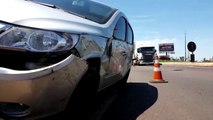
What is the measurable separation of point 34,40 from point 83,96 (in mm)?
1146

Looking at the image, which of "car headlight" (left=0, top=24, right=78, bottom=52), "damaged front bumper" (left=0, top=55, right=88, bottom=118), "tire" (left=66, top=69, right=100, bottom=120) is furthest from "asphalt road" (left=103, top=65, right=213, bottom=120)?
"car headlight" (left=0, top=24, right=78, bottom=52)

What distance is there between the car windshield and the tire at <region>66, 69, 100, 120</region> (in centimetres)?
89

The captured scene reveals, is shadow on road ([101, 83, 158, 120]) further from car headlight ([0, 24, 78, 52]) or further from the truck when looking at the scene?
the truck

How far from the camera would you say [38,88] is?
334 centimetres

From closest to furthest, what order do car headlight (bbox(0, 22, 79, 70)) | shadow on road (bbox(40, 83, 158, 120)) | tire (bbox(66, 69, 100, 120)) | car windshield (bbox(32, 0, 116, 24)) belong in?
1. car headlight (bbox(0, 22, 79, 70))
2. tire (bbox(66, 69, 100, 120))
3. car windshield (bbox(32, 0, 116, 24))
4. shadow on road (bbox(40, 83, 158, 120))

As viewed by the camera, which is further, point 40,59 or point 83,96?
point 83,96

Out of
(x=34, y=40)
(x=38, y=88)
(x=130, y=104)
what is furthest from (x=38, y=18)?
(x=130, y=104)

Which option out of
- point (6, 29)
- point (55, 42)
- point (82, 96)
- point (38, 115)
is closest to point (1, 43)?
point (6, 29)

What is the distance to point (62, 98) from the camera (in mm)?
3686

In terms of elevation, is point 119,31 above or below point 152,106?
above

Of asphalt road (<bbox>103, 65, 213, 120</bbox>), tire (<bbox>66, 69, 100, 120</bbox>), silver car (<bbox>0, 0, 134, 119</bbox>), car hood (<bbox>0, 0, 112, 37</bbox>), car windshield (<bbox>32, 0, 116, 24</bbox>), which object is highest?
car windshield (<bbox>32, 0, 116, 24</bbox>)

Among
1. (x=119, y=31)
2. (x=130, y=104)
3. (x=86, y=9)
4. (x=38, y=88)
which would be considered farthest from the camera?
(x=130, y=104)

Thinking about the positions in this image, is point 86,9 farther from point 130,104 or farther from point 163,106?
point 163,106

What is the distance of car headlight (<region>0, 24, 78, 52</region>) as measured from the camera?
134 inches
